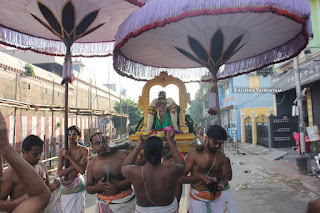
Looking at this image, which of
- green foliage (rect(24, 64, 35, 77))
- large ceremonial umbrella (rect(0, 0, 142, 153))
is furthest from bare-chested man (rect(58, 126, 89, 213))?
green foliage (rect(24, 64, 35, 77))

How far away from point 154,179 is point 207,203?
4.00 ft

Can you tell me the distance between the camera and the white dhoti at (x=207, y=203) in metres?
3.19

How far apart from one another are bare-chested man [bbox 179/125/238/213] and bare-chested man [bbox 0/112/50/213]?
7.04 ft

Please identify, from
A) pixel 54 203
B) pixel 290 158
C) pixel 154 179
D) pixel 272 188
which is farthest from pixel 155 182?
pixel 290 158

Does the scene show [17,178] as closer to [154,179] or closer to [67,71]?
[154,179]

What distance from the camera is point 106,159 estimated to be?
10.7 feet

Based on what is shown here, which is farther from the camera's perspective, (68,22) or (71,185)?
(68,22)

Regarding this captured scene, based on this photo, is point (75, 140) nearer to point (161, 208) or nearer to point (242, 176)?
point (161, 208)

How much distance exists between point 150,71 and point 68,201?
10.7 feet

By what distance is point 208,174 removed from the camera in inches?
127

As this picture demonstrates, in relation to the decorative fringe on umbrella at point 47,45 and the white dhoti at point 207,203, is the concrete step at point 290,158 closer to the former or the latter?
the white dhoti at point 207,203

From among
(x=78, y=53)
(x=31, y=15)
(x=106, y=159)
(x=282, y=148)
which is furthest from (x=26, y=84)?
(x=282, y=148)

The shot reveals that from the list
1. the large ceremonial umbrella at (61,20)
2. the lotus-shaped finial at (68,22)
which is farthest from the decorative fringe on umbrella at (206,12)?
the lotus-shaped finial at (68,22)

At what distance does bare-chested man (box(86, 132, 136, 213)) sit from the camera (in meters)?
3.09
